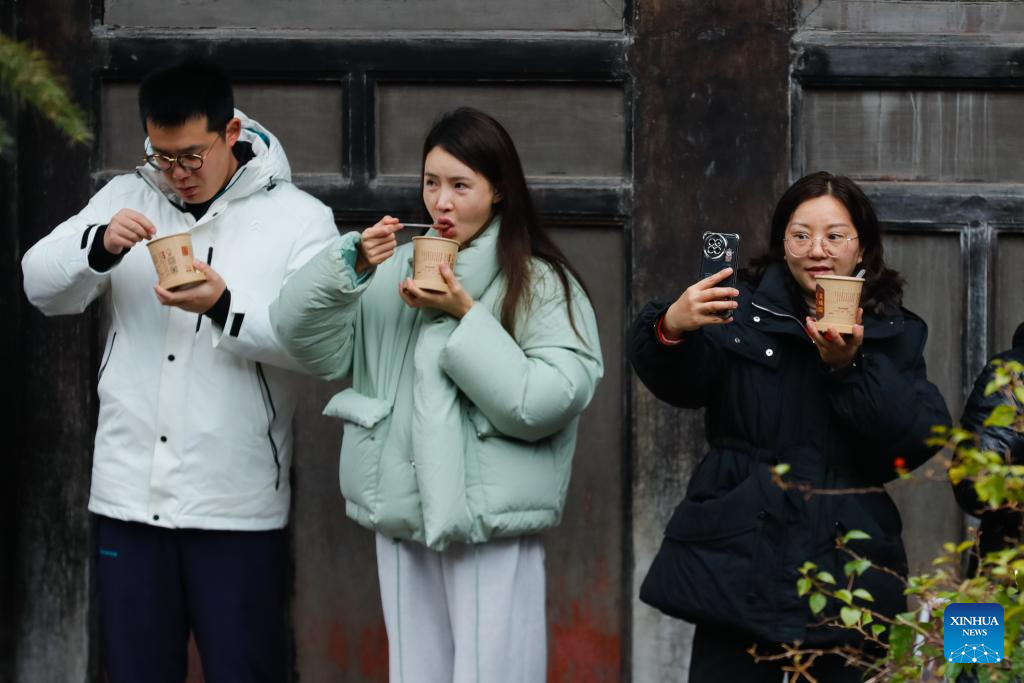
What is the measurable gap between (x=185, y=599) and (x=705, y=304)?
1.58 meters

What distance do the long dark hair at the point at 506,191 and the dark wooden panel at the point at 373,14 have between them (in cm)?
98

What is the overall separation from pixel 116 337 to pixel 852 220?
6.11 feet

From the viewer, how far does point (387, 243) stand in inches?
147

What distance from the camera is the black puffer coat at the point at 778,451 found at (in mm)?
→ 3539

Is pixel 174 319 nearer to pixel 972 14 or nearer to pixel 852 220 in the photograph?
pixel 852 220

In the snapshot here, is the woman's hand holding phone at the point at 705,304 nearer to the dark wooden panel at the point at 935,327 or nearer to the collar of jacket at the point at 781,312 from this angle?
the collar of jacket at the point at 781,312

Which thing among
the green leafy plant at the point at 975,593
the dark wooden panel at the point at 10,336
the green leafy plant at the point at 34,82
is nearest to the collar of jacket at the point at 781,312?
the green leafy plant at the point at 975,593

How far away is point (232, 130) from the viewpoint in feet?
13.4

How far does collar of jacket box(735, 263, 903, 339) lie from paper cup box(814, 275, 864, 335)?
222 millimetres

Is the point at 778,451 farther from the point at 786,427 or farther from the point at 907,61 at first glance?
the point at 907,61

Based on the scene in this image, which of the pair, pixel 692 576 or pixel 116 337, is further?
pixel 116 337

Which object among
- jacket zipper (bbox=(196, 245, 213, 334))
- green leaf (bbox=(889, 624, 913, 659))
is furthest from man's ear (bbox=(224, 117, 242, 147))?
green leaf (bbox=(889, 624, 913, 659))

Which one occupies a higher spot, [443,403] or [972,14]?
[972,14]

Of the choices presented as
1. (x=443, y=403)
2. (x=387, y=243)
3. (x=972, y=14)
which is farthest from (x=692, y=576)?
(x=972, y=14)
